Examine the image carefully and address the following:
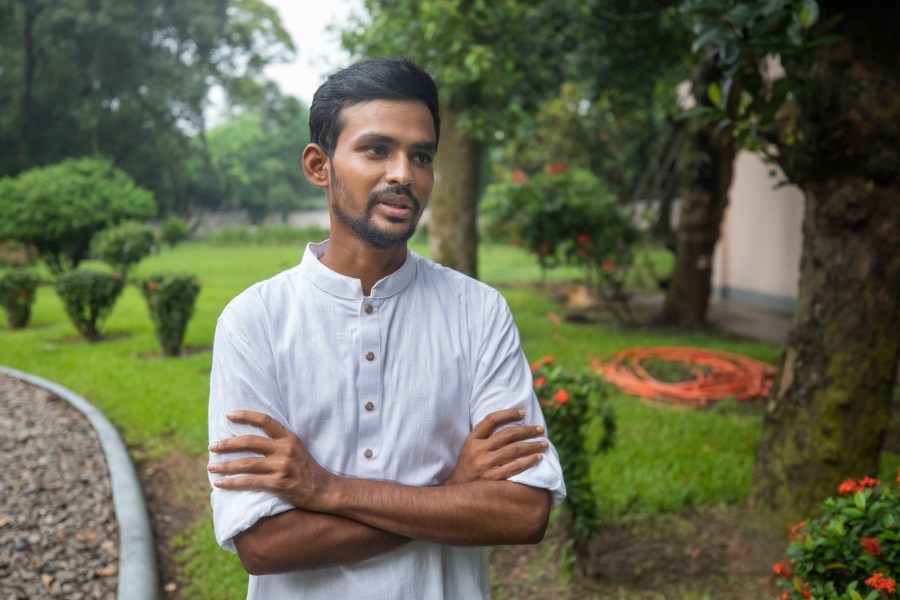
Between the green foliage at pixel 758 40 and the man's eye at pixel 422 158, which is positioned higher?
the green foliage at pixel 758 40

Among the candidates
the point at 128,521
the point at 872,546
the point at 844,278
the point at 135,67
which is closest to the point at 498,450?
the point at 872,546

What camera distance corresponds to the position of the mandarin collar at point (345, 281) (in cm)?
150

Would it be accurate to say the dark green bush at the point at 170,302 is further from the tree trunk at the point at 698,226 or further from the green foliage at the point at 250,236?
the tree trunk at the point at 698,226

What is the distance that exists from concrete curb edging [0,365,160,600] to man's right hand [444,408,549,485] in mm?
1922

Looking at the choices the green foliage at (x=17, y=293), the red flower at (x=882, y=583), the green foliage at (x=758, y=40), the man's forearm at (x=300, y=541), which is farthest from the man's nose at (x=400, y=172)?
the green foliage at (x=17, y=293)

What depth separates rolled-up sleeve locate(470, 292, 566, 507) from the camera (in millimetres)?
1482

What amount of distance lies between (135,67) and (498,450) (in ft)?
40.8

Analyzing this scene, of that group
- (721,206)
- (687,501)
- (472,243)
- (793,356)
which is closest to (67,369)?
(472,243)

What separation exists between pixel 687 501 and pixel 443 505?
9.40 feet

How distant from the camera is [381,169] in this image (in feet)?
4.77

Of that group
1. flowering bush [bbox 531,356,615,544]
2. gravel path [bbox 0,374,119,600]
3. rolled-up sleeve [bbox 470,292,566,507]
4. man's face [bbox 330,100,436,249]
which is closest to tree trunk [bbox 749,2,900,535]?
flowering bush [bbox 531,356,615,544]

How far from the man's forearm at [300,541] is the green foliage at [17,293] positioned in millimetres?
9256

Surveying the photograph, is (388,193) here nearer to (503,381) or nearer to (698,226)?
(503,381)

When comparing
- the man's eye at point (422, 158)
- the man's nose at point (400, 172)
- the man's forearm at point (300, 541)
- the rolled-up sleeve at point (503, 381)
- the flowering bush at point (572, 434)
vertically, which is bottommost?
the flowering bush at point (572, 434)
